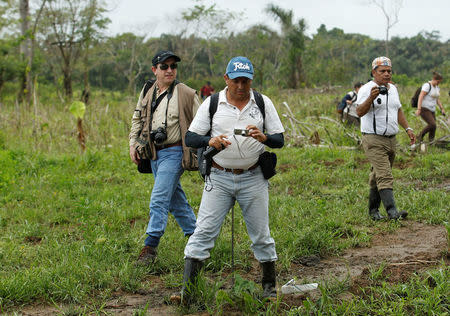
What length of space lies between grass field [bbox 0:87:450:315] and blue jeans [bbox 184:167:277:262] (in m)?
0.36

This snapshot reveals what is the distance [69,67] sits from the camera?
25078mm

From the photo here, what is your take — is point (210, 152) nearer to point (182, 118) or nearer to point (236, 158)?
point (236, 158)

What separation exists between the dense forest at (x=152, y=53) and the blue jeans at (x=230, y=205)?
12.0m

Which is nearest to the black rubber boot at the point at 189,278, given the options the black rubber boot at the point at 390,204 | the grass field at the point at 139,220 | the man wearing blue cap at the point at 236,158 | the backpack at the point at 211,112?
the man wearing blue cap at the point at 236,158

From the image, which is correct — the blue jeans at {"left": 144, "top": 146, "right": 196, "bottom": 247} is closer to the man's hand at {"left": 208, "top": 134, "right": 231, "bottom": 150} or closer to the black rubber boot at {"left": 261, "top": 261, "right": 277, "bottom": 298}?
the black rubber boot at {"left": 261, "top": 261, "right": 277, "bottom": 298}

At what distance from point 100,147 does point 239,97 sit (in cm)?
848

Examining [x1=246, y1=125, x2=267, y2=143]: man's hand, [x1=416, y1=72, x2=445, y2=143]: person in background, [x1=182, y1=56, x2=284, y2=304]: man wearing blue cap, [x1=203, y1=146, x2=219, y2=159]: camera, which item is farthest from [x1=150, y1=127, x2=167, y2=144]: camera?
[x1=416, y1=72, x2=445, y2=143]: person in background

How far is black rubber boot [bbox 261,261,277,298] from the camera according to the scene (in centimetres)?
373

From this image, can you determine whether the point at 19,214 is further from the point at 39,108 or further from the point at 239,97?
the point at 39,108

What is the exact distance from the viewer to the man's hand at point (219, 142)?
327 centimetres

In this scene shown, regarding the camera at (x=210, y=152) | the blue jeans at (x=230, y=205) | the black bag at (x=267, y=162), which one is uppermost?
the camera at (x=210, y=152)

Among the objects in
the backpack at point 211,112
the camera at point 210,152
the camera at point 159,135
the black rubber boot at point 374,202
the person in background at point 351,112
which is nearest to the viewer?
the camera at point 210,152

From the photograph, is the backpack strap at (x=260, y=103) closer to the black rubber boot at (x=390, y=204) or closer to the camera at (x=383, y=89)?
the camera at (x=383, y=89)

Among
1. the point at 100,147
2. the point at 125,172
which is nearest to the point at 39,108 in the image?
the point at 100,147
